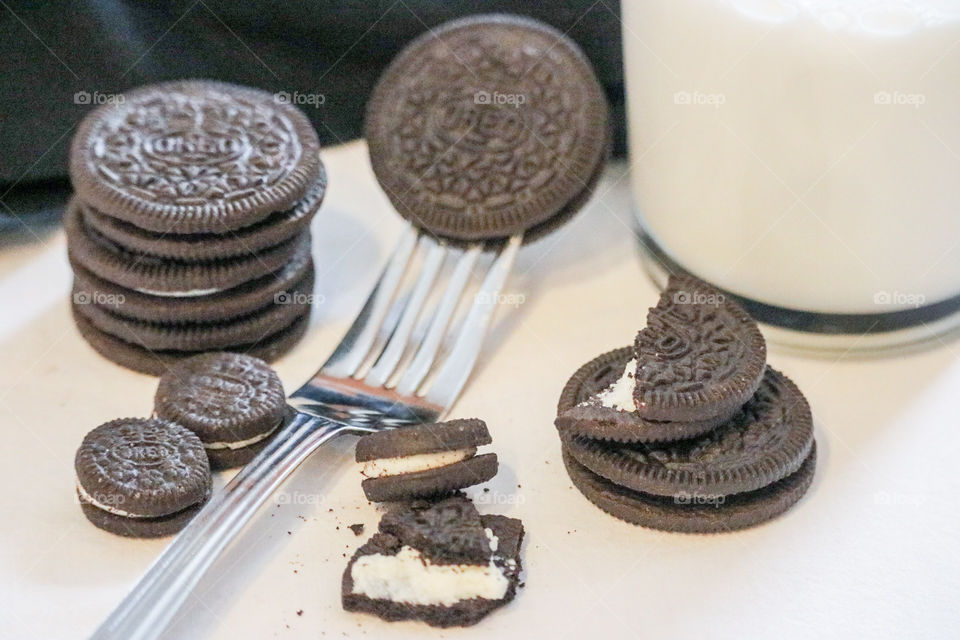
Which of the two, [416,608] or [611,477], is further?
[611,477]

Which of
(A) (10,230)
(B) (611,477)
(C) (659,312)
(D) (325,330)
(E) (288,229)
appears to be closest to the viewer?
(B) (611,477)

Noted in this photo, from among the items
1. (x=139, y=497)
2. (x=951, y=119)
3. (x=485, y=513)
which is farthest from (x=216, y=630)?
(x=951, y=119)

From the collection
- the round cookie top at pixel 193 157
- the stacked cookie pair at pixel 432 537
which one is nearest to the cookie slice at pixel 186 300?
the round cookie top at pixel 193 157

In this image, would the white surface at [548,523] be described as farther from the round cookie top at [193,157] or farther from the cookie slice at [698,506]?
the round cookie top at [193,157]

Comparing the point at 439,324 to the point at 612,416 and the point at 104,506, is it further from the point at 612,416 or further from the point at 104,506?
the point at 104,506

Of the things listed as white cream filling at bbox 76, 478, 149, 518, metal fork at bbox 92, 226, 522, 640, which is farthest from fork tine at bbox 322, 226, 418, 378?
white cream filling at bbox 76, 478, 149, 518

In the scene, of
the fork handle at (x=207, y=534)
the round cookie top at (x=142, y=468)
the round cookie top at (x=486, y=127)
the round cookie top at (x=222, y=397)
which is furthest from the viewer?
the round cookie top at (x=486, y=127)

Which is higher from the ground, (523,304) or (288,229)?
(288,229)

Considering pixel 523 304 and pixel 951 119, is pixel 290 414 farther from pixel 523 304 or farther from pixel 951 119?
pixel 951 119

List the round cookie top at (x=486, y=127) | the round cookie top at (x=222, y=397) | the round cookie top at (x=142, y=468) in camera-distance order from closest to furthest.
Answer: the round cookie top at (x=142, y=468) < the round cookie top at (x=222, y=397) < the round cookie top at (x=486, y=127)
